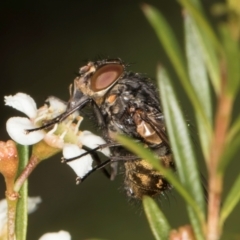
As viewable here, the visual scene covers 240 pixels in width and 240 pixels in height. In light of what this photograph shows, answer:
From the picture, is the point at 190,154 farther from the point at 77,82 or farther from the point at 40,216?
the point at 40,216

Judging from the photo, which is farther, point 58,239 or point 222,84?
point 58,239

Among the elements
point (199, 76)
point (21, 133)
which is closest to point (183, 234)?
point (199, 76)

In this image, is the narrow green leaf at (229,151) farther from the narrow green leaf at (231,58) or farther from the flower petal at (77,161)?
the flower petal at (77,161)

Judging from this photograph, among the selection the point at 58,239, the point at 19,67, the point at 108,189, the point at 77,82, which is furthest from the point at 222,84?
the point at 19,67

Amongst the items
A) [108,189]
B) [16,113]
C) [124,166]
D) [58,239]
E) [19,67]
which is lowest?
[58,239]

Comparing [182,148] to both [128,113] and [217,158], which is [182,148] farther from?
[128,113]

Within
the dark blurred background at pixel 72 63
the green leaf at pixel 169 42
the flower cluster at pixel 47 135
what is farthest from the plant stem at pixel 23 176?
the dark blurred background at pixel 72 63

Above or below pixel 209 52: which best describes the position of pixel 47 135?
above

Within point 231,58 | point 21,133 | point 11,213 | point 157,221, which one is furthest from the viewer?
point 21,133
